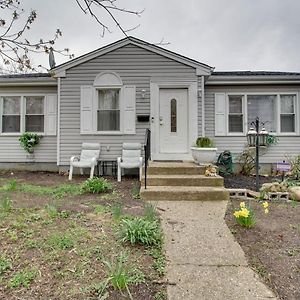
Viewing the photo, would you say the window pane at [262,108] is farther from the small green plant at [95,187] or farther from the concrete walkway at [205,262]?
the concrete walkway at [205,262]

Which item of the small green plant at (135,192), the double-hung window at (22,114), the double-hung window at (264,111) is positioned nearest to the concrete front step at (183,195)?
the small green plant at (135,192)

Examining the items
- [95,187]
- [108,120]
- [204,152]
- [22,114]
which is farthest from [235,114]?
[22,114]

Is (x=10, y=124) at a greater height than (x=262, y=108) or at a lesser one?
lesser

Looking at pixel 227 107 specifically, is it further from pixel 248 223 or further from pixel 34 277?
pixel 34 277

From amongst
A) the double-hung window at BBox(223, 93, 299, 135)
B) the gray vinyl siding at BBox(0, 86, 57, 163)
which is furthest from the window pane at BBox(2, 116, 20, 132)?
the double-hung window at BBox(223, 93, 299, 135)

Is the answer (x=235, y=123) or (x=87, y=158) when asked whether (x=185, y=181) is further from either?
(x=235, y=123)

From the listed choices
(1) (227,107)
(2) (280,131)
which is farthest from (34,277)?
(2) (280,131)

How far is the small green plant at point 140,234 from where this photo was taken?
3209mm

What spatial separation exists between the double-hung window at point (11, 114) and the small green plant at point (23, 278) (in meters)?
7.81

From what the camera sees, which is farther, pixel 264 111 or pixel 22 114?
pixel 22 114

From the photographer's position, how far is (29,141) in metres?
9.26

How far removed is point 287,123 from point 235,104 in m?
1.73

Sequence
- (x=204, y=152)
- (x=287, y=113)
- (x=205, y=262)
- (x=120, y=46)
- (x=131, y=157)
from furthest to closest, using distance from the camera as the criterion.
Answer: (x=287, y=113)
(x=120, y=46)
(x=131, y=157)
(x=204, y=152)
(x=205, y=262)

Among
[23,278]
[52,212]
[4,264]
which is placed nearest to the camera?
[23,278]
